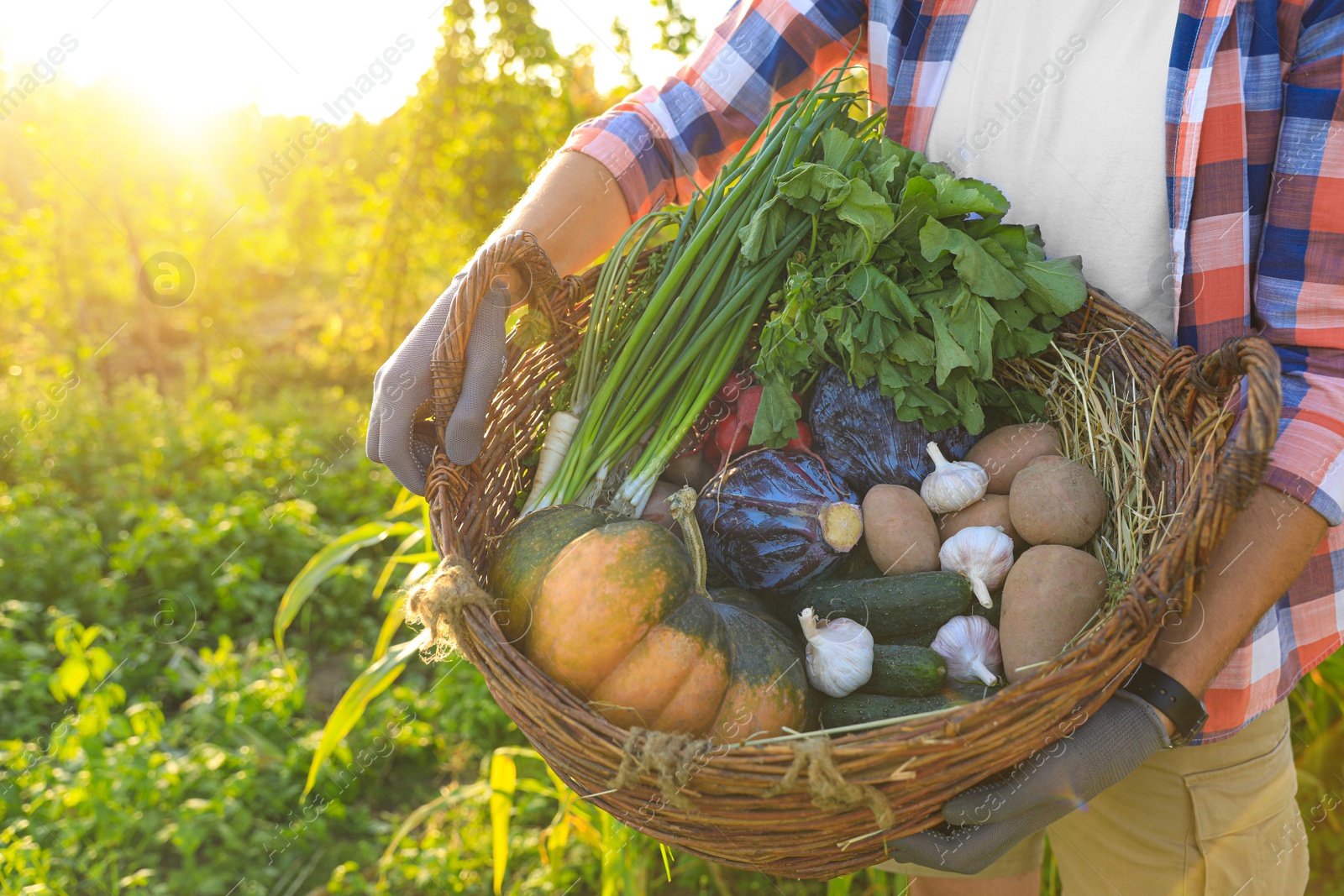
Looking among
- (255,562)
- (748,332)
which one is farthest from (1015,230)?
(255,562)

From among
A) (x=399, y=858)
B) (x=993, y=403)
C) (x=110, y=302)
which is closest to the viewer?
(x=993, y=403)

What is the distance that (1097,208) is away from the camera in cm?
150

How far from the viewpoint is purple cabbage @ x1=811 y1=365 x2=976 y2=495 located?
5.11 ft

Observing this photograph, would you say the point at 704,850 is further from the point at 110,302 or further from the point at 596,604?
the point at 110,302

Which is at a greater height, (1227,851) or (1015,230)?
(1015,230)

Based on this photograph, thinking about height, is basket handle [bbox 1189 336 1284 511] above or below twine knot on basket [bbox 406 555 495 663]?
below

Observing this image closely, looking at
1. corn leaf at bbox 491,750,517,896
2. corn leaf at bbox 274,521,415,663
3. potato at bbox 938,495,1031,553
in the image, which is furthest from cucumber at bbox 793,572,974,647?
corn leaf at bbox 274,521,415,663

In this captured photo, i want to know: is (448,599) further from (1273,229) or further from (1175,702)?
(1273,229)

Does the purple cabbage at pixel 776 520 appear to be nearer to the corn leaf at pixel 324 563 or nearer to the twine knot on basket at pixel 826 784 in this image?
the twine knot on basket at pixel 826 784

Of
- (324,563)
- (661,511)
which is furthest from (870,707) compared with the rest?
(324,563)

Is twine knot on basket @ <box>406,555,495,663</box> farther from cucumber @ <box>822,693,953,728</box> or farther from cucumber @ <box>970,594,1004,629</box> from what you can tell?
cucumber @ <box>970,594,1004,629</box>

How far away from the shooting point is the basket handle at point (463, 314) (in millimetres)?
1345

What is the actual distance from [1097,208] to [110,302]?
27.7ft

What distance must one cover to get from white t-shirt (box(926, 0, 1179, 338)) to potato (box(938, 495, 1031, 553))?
17.3 inches
